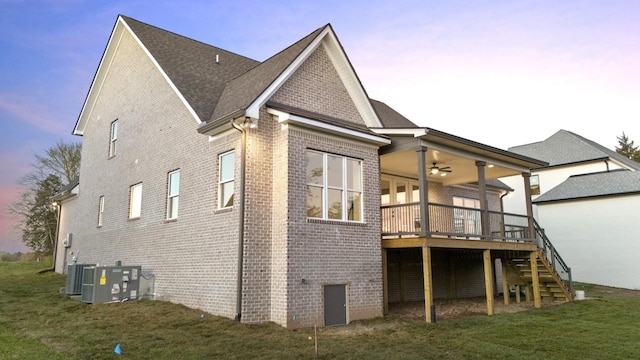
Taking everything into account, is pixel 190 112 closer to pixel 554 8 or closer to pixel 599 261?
pixel 554 8

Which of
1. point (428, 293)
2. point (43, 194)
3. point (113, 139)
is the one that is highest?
point (43, 194)

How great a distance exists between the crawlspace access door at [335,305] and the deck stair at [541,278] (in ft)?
26.9

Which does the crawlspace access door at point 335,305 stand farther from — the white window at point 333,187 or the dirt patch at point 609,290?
the dirt patch at point 609,290

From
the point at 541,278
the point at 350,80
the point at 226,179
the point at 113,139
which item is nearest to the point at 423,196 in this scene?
the point at 350,80

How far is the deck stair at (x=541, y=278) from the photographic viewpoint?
49.9 ft

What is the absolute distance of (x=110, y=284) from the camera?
1196cm

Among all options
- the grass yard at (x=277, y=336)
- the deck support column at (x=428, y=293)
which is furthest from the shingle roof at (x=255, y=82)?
the deck support column at (x=428, y=293)

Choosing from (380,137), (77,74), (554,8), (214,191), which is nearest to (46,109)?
(77,74)

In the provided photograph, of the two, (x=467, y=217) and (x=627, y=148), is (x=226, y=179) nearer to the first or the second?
(x=467, y=217)

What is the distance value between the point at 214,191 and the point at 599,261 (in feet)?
75.6

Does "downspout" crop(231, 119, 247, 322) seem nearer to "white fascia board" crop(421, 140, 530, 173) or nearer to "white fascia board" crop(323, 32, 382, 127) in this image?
"white fascia board" crop(323, 32, 382, 127)

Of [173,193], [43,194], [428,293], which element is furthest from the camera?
[43,194]

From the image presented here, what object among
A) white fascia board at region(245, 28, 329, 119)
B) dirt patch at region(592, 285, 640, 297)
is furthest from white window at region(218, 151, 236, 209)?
dirt patch at region(592, 285, 640, 297)

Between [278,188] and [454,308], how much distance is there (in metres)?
7.63
